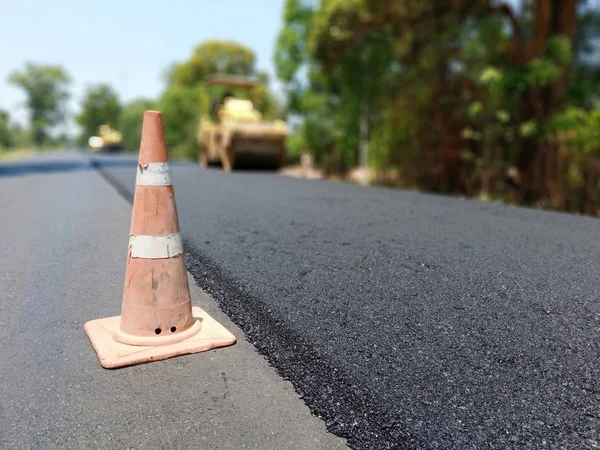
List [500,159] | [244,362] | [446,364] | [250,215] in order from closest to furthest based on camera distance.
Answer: [446,364] < [244,362] < [250,215] < [500,159]

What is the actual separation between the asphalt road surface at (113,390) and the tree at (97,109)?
86.0m

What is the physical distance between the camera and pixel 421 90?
11.2 m

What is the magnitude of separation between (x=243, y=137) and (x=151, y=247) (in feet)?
32.4

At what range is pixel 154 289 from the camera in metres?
2.33

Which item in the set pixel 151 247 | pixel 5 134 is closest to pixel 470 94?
pixel 151 247

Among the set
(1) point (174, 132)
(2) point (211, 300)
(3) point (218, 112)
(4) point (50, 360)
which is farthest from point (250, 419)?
(1) point (174, 132)

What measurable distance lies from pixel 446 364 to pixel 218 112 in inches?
511

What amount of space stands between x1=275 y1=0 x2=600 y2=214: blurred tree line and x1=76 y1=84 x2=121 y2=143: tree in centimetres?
7667

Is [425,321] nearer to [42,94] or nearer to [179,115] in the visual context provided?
[179,115]

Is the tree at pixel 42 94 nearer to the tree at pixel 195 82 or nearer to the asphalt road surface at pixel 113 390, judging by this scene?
the tree at pixel 195 82

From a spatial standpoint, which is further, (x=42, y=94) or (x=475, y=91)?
(x=42, y=94)

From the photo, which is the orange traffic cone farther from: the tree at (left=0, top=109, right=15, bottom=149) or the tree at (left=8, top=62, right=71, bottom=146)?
the tree at (left=8, top=62, right=71, bottom=146)

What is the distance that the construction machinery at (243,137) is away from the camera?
472 inches

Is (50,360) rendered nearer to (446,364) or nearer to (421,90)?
(446,364)
